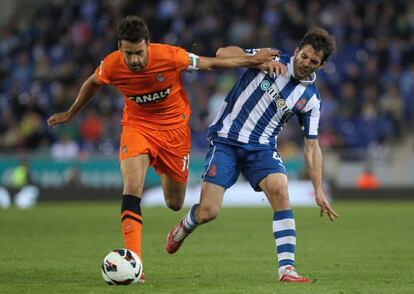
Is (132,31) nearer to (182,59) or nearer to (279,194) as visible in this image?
(182,59)

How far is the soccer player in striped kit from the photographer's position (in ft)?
28.2

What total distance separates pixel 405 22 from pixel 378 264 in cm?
1496

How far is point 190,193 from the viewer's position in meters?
20.7

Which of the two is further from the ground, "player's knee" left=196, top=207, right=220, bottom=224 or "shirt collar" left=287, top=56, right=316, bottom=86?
"shirt collar" left=287, top=56, right=316, bottom=86

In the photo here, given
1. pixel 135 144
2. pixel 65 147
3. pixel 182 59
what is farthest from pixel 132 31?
pixel 65 147

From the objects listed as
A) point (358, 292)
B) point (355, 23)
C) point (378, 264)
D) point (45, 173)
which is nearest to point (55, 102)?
point (45, 173)

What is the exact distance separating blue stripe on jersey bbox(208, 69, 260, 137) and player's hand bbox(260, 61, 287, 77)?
293 mm

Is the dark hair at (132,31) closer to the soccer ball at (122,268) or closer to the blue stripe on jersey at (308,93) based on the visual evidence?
the blue stripe on jersey at (308,93)

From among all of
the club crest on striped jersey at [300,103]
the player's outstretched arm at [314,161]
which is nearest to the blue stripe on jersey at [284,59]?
the club crest on striped jersey at [300,103]

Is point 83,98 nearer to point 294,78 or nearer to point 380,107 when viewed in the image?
point 294,78

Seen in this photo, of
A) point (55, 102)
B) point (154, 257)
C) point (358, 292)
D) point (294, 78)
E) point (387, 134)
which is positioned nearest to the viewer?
point (358, 292)

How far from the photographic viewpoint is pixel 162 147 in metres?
9.30

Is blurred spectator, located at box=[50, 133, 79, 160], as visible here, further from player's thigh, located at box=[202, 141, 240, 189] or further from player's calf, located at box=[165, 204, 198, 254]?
player's thigh, located at box=[202, 141, 240, 189]

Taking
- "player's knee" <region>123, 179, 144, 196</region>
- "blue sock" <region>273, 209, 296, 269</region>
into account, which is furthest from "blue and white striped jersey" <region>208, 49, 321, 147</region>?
"player's knee" <region>123, 179, 144, 196</region>
